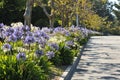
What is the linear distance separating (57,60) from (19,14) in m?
36.0

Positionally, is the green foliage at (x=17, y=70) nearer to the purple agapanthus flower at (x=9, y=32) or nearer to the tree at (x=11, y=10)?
the purple agapanthus flower at (x=9, y=32)

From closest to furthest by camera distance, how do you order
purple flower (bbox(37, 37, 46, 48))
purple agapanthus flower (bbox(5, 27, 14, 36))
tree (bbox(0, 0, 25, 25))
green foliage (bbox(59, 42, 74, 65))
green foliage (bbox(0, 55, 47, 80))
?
green foliage (bbox(0, 55, 47, 80))
purple agapanthus flower (bbox(5, 27, 14, 36))
purple flower (bbox(37, 37, 46, 48))
green foliage (bbox(59, 42, 74, 65))
tree (bbox(0, 0, 25, 25))

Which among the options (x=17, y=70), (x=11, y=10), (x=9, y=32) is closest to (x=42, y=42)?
(x=9, y=32)

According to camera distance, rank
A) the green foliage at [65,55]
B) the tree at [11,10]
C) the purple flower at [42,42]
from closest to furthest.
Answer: the purple flower at [42,42] < the green foliage at [65,55] < the tree at [11,10]

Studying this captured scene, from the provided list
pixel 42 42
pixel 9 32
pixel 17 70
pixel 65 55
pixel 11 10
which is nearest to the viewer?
pixel 17 70

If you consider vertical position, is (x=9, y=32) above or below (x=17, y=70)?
above

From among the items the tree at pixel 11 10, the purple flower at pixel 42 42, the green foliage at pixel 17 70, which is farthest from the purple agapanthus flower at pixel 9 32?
the tree at pixel 11 10

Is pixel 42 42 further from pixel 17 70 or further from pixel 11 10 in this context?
pixel 11 10

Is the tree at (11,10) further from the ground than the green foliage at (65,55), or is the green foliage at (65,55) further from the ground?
the green foliage at (65,55)

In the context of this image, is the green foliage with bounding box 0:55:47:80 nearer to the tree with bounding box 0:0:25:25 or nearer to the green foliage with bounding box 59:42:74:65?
the green foliage with bounding box 59:42:74:65

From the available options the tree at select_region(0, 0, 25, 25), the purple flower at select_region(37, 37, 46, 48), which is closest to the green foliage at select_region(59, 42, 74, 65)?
the purple flower at select_region(37, 37, 46, 48)

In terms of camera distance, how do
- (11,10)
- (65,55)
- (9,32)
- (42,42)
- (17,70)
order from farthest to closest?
(11,10) < (65,55) < (42,42) < (9,32) < (17,70)

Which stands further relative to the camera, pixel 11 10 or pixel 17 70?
pixel 11 10

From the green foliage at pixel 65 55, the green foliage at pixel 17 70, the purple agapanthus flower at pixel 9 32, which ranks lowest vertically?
the green foliage at pixel 65 55
